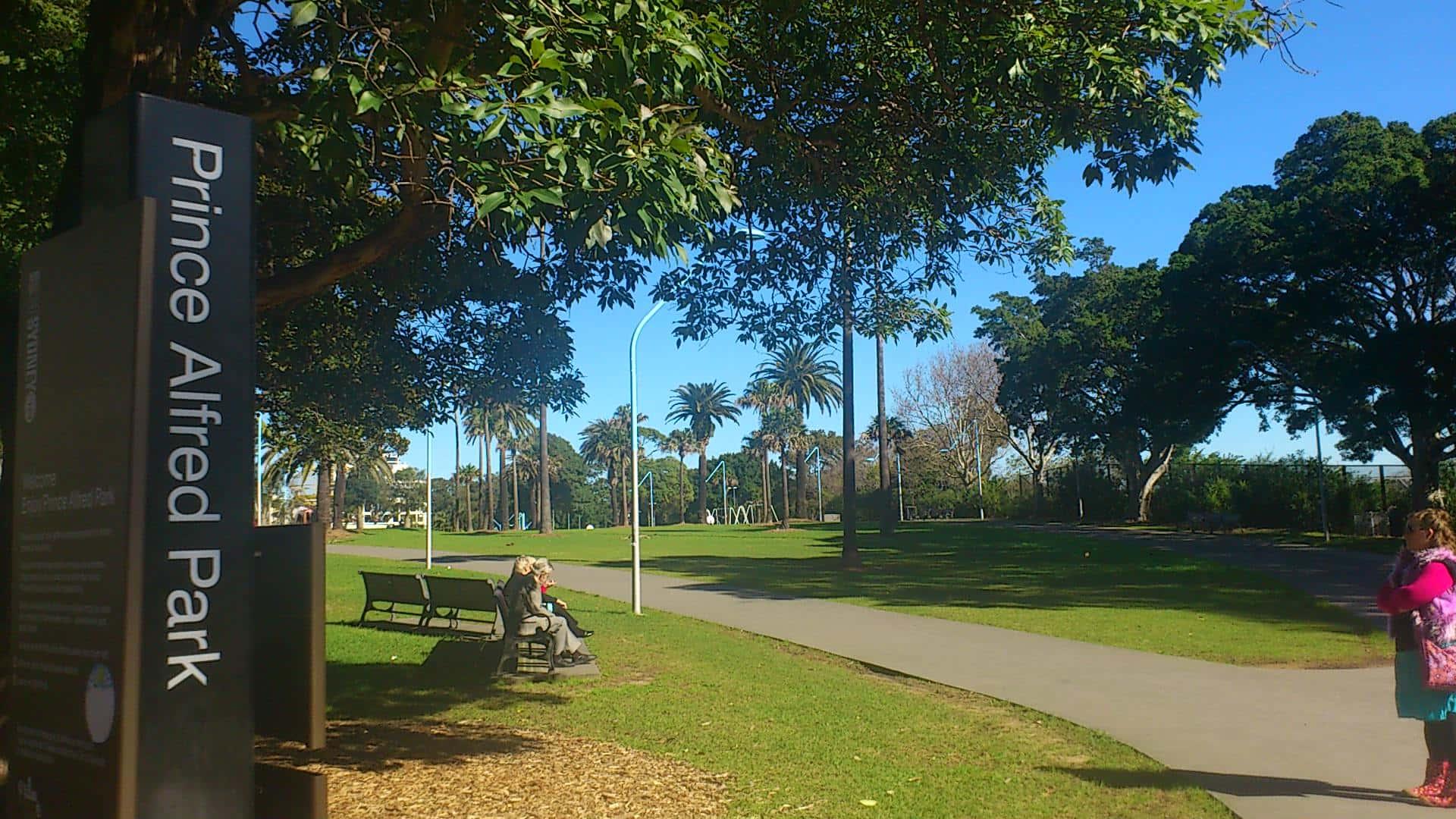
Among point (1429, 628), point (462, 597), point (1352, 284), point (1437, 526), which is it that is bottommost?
point (462, 597)

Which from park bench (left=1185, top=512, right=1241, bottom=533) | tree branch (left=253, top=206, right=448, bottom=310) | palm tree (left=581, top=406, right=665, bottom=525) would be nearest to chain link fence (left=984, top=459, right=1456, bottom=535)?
park bench (left=1185, top=512, right=1241, bottom=533)

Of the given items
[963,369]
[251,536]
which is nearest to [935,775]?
[251,536]

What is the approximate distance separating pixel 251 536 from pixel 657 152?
9.80ft

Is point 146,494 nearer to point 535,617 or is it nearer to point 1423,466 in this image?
point 535,617

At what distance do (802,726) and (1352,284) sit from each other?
1128 inches

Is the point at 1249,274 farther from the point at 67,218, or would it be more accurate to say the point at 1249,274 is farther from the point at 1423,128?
the point at 67,218

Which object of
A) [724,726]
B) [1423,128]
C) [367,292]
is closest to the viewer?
[724,726]

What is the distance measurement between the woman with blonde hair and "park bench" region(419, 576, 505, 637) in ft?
26.8

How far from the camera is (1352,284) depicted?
3148cm

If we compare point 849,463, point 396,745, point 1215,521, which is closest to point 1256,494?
point 1215,521

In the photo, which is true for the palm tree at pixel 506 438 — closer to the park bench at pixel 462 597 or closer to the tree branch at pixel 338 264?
the park bench at pixel 462 597

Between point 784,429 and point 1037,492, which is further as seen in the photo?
point 784,429

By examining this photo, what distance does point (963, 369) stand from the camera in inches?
2768

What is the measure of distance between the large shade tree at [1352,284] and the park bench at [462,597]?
23780mm
